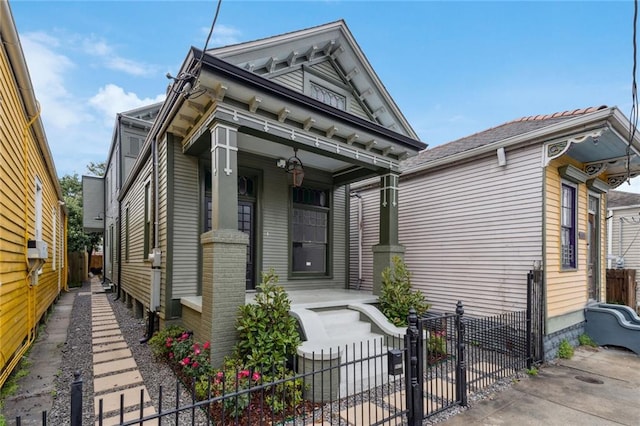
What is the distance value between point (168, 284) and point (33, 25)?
216 inches

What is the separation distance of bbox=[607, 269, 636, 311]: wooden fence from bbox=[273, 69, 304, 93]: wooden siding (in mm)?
10068

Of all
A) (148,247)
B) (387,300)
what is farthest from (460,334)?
(148,247)

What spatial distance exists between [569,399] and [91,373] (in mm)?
6451

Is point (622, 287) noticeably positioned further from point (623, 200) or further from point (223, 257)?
point (223, 257)

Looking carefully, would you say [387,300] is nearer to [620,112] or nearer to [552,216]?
[552,216]

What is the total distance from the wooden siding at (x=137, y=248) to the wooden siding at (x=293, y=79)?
10.8 feet

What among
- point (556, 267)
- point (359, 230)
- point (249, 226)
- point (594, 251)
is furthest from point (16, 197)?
point (594, 251)

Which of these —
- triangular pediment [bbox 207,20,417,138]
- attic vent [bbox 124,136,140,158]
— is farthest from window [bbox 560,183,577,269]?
attic vent [bbox 124,136,140,158]

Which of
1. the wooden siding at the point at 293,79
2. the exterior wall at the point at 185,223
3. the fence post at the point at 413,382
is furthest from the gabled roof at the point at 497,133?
the exterior wall at the point at 185,223

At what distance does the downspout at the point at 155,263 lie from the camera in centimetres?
594

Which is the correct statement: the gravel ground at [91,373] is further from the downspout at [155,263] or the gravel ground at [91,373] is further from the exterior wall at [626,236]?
the exterior wall at [626,236]

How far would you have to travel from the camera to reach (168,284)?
5.75 m

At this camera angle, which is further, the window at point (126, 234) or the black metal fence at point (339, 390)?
the window at point (126, 234)

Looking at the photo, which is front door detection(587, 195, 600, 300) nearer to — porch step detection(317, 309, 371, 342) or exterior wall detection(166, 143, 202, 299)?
porch step detection(317, 309, 371, 342)
